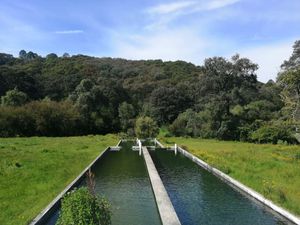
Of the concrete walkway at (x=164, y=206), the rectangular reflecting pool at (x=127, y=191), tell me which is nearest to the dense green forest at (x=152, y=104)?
the rectangular reflecting pool at (x=127, y=191)

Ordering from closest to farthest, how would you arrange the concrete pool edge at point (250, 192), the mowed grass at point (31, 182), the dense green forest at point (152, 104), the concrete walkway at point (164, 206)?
the concrete walkway at point (164, 206), the mowed grass at point (31, 182), the concrete pool edge at point (250, 192), the dense green forest at point (152, 104)

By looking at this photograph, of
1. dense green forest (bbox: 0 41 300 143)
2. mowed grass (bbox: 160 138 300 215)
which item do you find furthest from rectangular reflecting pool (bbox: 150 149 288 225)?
dense green forest (bbox: 0 41 300 143)

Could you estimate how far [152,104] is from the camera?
2958 inches

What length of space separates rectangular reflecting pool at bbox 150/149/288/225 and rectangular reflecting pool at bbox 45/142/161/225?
1.00 metres

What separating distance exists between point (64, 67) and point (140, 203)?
8768 cm

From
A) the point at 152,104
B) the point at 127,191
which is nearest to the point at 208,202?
the point at 127,191

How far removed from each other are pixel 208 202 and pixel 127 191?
3.57m

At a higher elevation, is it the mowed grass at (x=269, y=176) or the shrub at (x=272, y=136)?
the shrub at (x=272, y=136)

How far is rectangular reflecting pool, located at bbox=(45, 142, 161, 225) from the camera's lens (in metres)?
12.4

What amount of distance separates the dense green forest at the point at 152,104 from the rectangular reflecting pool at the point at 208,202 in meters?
24.7

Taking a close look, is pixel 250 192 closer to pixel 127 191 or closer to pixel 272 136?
pixel 127 191

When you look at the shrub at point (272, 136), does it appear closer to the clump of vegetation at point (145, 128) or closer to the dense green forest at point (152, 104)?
the dense green forest at point (152, 104)

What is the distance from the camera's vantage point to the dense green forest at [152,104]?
56250 millimetres

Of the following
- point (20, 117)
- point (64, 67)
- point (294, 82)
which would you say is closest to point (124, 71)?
point (64, 67)
